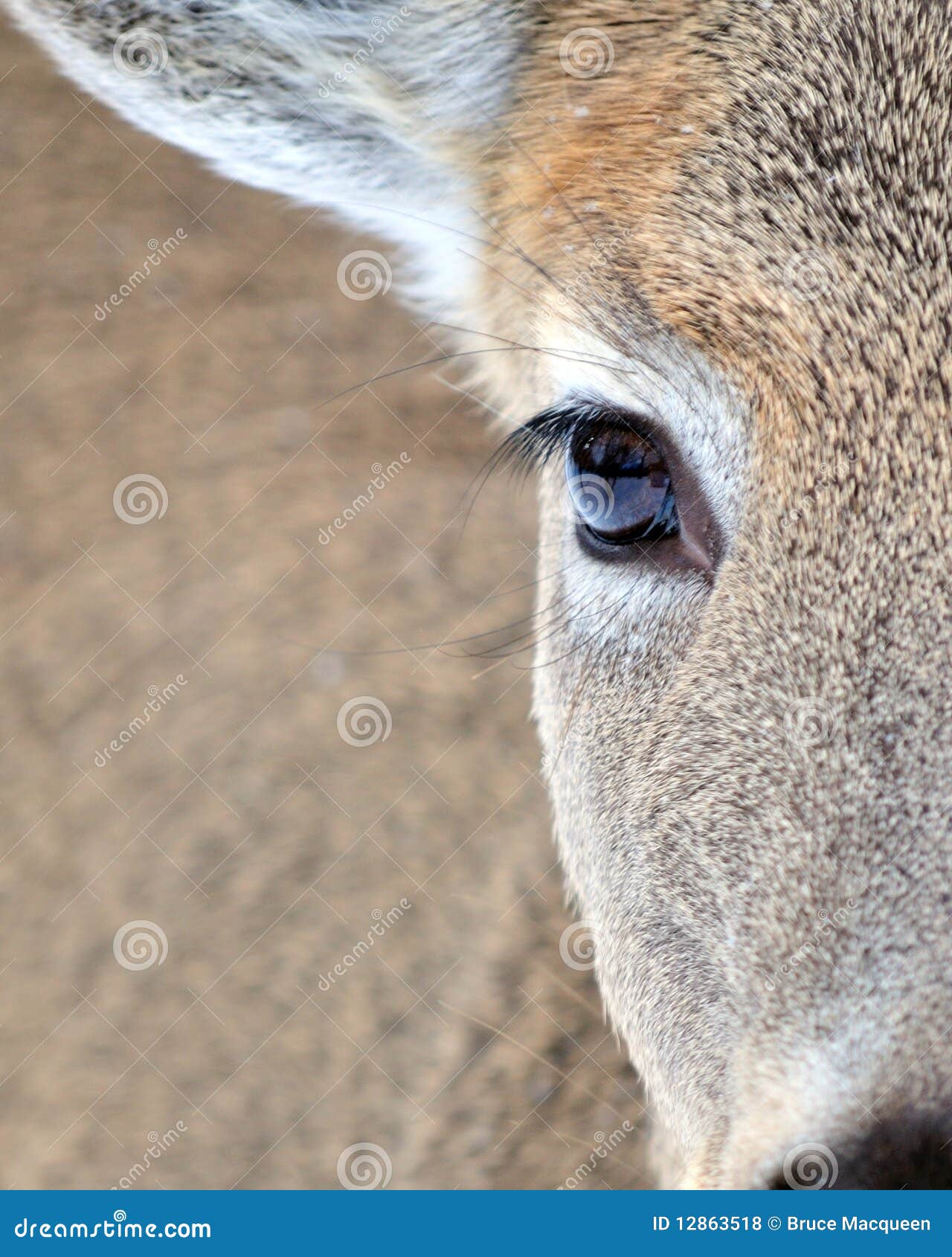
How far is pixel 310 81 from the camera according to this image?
291 centimetres

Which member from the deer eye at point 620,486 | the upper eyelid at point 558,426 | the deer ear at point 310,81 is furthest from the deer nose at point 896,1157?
the deer ear at point 310,81

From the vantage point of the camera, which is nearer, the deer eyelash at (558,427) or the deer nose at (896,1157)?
the deer nose at (896,1157)

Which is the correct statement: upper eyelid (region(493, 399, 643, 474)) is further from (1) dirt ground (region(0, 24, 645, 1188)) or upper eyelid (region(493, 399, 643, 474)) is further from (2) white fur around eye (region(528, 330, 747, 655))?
(1) dirt ground (region(0, 24, 645, 1188))

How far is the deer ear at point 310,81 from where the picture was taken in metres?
2.71

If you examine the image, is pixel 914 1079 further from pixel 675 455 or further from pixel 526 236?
pixel 526 236

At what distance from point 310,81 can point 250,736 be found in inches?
87.6

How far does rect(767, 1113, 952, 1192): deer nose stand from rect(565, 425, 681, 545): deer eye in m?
1.05

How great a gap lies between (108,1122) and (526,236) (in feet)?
9.41

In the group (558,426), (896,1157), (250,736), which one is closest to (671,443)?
(558,426)

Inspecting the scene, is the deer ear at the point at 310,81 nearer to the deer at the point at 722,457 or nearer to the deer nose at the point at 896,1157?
the deer at the point at 722,457

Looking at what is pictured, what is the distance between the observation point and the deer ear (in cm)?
271

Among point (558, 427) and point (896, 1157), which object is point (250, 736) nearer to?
point (558, 427)

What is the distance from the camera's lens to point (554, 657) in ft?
9.36

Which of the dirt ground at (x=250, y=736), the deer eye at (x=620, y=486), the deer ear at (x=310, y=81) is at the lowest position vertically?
the dirt ground at (x=250, y=736)
